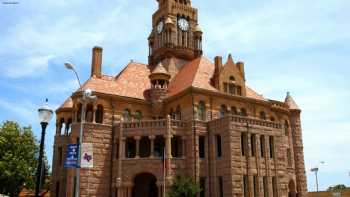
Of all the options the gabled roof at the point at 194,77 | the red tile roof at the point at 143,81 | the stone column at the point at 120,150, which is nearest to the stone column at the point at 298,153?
the red tile roof at the point at 143,81

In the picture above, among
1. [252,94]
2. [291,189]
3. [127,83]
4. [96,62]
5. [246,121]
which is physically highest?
[96,62]

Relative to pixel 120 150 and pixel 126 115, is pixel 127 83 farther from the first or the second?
pixel 120 150

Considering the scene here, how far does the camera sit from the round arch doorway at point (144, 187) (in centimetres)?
4141

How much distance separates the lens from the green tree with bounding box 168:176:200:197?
33.9 metres

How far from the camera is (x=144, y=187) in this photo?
41781 millimetres

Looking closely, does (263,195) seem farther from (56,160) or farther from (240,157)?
(56,160)

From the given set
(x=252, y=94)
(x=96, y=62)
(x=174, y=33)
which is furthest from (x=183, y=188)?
(x=174, y=33)

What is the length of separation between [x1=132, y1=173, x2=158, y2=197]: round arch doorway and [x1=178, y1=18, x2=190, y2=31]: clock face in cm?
2478

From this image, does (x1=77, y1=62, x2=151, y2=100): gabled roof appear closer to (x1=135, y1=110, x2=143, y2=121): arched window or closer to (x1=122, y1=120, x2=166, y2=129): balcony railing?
(x1=135, y1=110, x2=143, y2=121): arched window

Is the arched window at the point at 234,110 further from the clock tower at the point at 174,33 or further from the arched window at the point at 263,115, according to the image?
the clock tower at the point at 174,33

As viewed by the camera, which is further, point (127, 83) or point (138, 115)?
point (127, 83)

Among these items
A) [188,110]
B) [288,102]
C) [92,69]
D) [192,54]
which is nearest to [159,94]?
[188,110]

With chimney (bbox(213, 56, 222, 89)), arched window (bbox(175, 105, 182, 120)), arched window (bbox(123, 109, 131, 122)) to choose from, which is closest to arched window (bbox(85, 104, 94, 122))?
arched window (bbox(123, 109, 131, 122))

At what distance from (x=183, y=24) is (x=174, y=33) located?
3.28 metres
